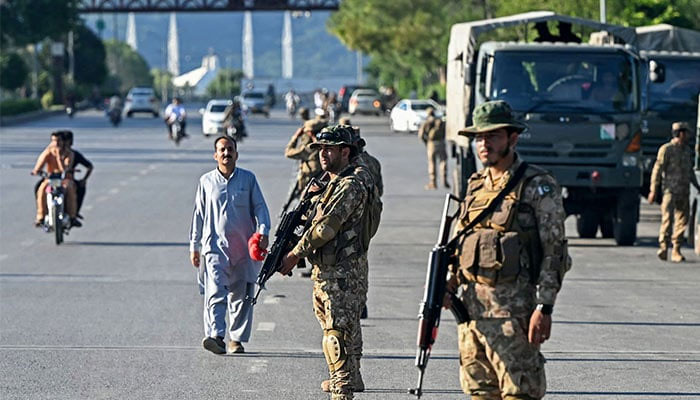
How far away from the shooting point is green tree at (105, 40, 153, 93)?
153038mm

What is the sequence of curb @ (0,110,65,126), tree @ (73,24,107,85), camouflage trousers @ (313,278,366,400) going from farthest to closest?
tree @ (73,24,107,85) → curb @ (0,110,65,126) → camouflage trousers @ (313,278,366,400)

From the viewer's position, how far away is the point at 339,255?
8.56 metres

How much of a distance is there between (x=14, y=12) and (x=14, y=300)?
7249 centimetres

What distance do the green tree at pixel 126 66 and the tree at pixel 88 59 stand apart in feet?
93.9

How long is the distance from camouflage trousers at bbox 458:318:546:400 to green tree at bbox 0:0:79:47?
3123 inches

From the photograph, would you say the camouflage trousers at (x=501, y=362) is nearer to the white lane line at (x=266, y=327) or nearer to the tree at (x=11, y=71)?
the white lane line at (x=266, y=327)

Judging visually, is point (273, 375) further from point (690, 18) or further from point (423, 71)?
point (423, 71)

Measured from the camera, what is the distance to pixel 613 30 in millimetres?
21641

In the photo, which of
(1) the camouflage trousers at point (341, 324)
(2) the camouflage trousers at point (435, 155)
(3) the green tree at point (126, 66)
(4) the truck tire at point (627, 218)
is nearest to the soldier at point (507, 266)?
(1) the camouflage trousers at point (341, 324)

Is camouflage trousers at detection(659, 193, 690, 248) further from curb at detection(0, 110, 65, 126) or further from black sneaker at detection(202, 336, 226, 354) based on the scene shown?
curb at detection(0, 110, 65, 126)

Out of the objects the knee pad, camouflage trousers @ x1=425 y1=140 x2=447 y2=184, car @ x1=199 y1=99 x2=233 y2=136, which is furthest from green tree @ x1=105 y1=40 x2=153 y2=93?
the knee pad

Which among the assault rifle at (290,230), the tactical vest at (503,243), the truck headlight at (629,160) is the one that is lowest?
the truck headlight at (629,160)

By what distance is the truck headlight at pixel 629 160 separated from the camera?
770 inches

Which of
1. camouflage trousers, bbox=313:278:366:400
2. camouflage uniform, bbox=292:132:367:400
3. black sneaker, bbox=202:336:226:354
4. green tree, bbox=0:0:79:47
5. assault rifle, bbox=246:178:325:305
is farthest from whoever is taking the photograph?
green tree, bbox=0:0:79:47
